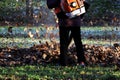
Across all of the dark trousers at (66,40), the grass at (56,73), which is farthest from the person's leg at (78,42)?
the grass at (56,73)

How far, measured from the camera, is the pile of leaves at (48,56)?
1110 centimetres

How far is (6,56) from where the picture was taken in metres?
11.7

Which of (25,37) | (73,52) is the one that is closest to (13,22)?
(25,37)

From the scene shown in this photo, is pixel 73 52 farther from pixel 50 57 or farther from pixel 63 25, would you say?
pixel 63 25

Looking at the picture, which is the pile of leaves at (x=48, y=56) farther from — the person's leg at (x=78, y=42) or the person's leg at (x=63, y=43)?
the person's leg at (x=63, y=43)

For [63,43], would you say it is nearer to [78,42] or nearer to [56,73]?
[78,42]

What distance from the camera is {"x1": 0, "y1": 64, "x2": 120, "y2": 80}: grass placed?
9.07 m

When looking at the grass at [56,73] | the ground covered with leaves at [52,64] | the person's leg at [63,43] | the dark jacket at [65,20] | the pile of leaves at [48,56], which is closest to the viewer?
the grass at [56,73]

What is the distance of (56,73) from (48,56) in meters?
1.94

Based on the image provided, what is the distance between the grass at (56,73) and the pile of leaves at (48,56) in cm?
59

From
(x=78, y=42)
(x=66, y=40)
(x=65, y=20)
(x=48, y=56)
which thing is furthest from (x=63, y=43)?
(x=48, y=56)

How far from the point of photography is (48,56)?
11.5 meters

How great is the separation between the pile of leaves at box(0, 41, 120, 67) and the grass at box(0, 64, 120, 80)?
59cm

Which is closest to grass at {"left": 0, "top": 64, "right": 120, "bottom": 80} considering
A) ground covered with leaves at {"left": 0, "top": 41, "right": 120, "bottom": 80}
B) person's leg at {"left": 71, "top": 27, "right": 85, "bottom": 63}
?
ground covered with leaves at {"left": 0, "top": 41, "right": 120, "bottom": 80}
